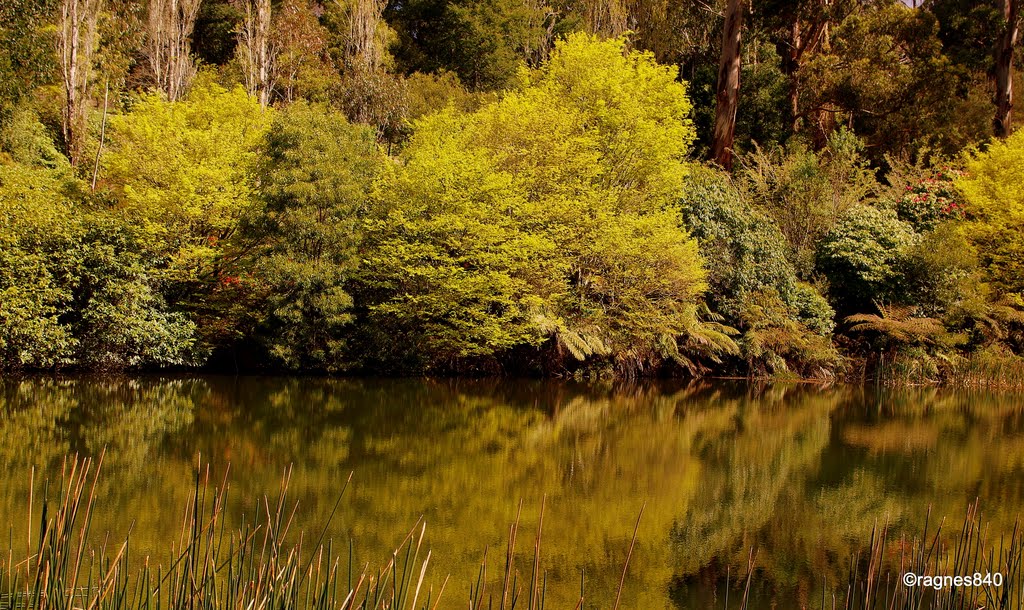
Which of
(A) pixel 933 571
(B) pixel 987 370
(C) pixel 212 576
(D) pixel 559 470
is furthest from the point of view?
(B) pixel 987 370

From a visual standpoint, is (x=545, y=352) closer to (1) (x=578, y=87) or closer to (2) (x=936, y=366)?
(1) (x=578, y=87)

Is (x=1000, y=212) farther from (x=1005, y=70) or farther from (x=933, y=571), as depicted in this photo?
(x=933, y=571)

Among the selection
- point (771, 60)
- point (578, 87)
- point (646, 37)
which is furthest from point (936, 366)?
point (646, 37)

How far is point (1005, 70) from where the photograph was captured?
28.8 meters

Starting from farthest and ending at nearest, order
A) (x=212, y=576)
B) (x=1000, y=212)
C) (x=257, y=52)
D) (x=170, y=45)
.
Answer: (x=257, y=52)
(x=170, y=45)
(x=1000, y=212)
(x=212, y=576)

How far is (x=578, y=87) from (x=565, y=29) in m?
20.8

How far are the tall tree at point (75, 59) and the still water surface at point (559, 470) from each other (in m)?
9.98

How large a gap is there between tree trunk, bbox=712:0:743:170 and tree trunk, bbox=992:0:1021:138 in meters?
9.52

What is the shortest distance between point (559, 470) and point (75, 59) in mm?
19050

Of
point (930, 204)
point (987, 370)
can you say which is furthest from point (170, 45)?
point (987, 370)

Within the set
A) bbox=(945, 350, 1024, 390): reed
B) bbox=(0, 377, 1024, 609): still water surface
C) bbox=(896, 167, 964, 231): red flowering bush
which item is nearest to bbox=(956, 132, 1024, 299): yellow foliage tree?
bbox=(896, 167, 964, 231): red flowering bush

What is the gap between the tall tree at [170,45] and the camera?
95.4 ft

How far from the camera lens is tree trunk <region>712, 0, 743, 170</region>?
85.7 feet

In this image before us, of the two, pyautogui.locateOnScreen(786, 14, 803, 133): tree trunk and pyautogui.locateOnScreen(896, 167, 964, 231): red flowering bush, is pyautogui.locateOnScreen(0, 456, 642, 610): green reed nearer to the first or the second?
pyautogui.locateOnScreen(896, 167, 964, 231): red flowering bush
